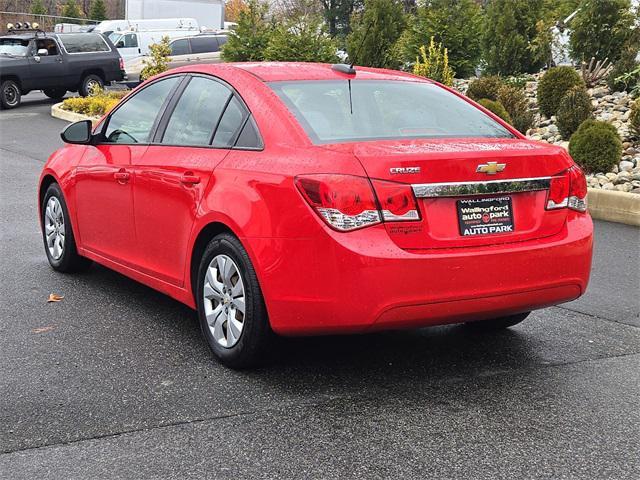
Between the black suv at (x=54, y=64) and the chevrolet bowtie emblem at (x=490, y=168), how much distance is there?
21115 millimetres

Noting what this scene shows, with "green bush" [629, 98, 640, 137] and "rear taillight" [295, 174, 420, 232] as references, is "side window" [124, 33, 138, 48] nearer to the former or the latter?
"green bush" [629, 98, 640, 137]

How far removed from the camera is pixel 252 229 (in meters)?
4.68

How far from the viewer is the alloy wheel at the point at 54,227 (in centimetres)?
711

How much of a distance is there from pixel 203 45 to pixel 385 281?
28.6 meters

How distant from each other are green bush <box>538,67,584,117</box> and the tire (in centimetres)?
1099

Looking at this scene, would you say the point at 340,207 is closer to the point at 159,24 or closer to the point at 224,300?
the point at 224,300

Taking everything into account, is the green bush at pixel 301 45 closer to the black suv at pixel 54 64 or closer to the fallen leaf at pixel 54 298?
the black suv at pixel 54 64

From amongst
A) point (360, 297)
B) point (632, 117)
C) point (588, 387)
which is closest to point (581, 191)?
point (588, 387)

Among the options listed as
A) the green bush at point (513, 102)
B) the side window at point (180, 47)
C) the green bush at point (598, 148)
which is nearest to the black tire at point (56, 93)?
the side window at point (180, 47)

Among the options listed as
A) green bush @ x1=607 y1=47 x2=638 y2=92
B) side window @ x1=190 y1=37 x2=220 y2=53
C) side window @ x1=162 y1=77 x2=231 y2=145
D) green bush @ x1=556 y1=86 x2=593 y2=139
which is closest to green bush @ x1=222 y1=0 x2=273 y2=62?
green bush @ x1=607 y1=47 x2=638 y2=92

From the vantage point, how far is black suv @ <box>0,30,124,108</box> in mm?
24562

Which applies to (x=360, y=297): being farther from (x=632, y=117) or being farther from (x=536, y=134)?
(x=536, y=134)

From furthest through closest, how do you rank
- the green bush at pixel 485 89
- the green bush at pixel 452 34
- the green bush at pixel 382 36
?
the green bush at pixel 382 36
the green bush at pixel 452 34
the green bush at pixel 485 89

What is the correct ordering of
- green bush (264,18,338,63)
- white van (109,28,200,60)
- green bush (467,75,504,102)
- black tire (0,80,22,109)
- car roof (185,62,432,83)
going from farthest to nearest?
white van (109,28,200,60)
black tire (0,80,22,109)
green bush (264,18,338,63)
green bush (467,75,504,102)
car roof (185,62,432,83)
